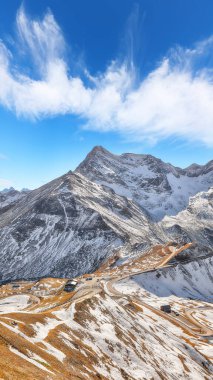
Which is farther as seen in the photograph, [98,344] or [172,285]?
[172,285]

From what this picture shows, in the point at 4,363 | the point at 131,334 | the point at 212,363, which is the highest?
the point at 4,363

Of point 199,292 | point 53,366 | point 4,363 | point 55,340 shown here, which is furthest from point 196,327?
point 4,363

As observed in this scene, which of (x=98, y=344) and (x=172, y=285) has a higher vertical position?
(x=172, y=285)

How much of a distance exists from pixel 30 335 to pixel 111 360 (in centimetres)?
1410

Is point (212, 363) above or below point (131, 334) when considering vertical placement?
below

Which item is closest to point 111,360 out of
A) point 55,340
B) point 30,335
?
point 55,340

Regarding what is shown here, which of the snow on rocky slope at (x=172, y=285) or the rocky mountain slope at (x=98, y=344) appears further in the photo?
the snow on rocky slope at (x=172, y=285)

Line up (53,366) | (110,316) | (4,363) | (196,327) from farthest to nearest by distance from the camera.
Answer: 1. (196,327)
2. (110,316)
3. (53,366)
4. (4,363)

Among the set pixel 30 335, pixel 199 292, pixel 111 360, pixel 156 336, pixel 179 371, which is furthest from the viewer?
pixel 199 292

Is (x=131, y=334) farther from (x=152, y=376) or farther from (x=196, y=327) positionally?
(x=196, y=327)

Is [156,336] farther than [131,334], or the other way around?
[156,336]

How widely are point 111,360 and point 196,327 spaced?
7861 centimetres

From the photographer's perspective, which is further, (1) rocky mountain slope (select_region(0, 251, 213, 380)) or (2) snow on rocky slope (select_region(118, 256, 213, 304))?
(2) snow on rocky slope (select_region(118, 256, 213, 304))

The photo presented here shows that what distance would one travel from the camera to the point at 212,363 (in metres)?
86.7
